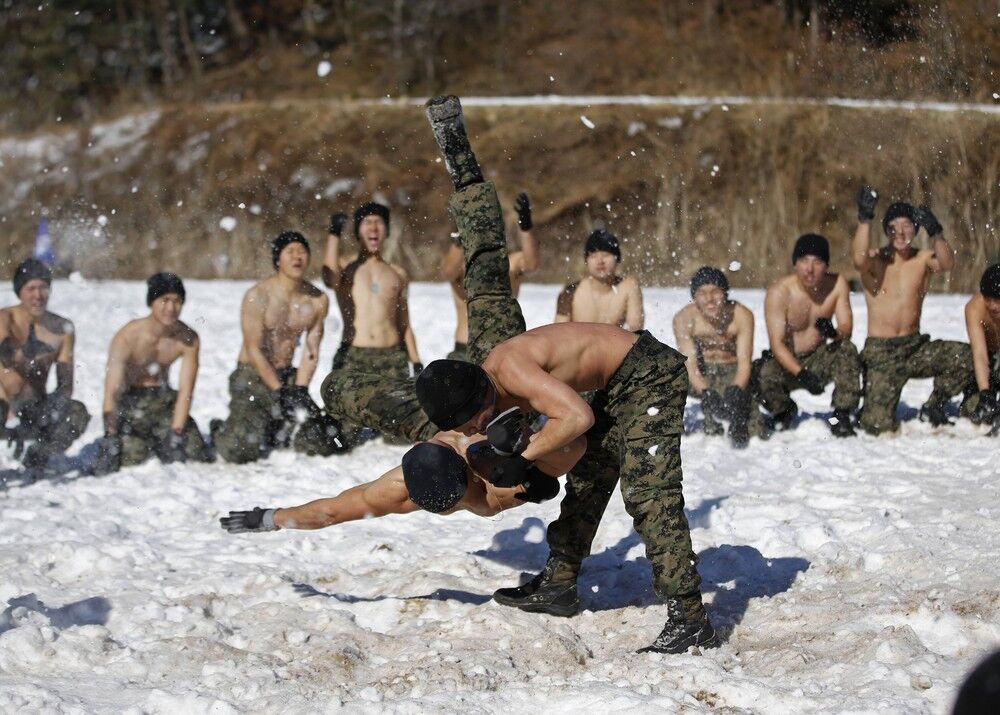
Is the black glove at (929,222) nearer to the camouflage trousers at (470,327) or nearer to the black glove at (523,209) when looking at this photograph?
the black glove at (523,209)

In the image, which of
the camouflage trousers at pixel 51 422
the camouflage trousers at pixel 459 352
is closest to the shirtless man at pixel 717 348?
the camouflage trousers at pixel 459 352

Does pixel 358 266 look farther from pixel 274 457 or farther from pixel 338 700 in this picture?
pixel 338 700

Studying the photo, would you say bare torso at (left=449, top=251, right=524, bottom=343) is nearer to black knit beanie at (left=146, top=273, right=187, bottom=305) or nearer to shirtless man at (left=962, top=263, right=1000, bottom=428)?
black knit beanie at (left=146, top=273, right=187, bottom=305)

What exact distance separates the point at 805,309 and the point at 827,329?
0.64 feet

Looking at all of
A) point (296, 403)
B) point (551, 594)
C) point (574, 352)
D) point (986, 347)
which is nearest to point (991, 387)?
point (986, 347)

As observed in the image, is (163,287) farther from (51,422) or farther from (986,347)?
(986,347)

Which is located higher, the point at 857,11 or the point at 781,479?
the point at 857,11

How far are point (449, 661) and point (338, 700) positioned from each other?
1.41 feet

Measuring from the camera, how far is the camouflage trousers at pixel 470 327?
484 centimetres

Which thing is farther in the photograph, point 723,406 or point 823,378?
point 823,378

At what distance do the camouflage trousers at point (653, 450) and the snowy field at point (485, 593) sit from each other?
1.00ft

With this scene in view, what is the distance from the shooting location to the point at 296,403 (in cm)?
729

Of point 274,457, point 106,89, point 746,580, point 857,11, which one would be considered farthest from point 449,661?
point 106,89

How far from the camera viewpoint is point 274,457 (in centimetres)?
726
